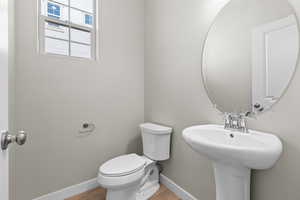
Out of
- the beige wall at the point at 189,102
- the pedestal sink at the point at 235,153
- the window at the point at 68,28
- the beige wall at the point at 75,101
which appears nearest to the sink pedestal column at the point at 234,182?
the pedestal sink at the point at 235,153

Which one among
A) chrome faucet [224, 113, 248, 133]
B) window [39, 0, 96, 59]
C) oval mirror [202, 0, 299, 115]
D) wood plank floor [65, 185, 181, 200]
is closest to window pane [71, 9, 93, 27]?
window [39, 0, 96, 59]

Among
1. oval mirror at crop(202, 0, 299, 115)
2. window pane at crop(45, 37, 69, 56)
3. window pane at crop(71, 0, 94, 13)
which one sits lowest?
oval mirror at crop(202, 0, 299, 115)

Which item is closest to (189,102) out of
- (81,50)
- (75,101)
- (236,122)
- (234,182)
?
(236,122)

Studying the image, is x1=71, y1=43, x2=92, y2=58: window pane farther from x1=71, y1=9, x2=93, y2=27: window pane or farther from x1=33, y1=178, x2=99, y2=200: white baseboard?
x1=33, y1=178, x2=99, y2=200: white baseboard

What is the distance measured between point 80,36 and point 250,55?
5.64 ft

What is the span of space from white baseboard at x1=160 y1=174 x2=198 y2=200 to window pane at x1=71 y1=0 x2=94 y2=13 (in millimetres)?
2192

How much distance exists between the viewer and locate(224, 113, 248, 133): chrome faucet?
94cm

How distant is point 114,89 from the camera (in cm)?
179

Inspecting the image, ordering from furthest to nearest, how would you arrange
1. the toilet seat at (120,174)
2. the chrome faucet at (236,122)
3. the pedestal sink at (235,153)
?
the toilet seat at (120,174) → the chrome faucet at (236,122) → the pedestal sink at (235,153)

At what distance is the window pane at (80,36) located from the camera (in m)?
1.63

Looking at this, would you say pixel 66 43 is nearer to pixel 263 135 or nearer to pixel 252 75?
pixel 252 75

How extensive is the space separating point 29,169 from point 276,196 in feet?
6.41

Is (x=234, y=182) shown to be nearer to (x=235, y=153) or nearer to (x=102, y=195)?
(x=235, y=153)

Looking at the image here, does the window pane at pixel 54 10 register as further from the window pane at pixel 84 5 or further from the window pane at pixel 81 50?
the window pane at pixel 81 50
